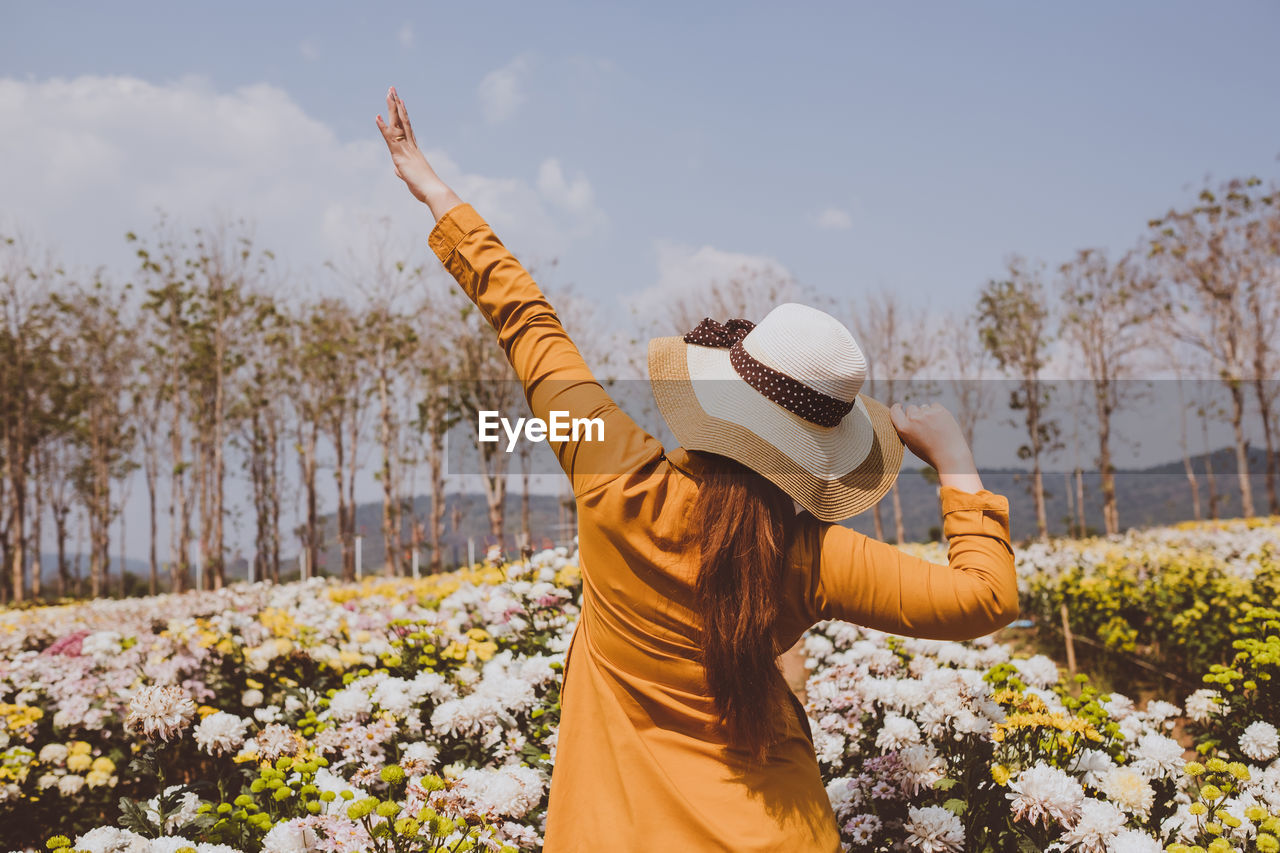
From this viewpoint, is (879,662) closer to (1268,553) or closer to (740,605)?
(740,605)

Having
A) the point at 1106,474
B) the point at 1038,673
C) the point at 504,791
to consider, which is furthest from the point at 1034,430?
the point at 504,791

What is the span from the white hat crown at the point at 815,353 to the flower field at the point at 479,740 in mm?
1297

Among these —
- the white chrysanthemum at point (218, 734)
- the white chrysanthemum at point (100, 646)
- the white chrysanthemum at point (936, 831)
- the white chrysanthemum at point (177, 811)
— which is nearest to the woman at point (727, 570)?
the white chrysanthemum at point (936, 831)

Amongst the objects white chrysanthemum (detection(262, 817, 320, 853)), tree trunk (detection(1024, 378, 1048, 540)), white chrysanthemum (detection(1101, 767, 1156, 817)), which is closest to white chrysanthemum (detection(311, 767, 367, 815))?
white chrysanthemum (detection(262, 817, 320, 853))

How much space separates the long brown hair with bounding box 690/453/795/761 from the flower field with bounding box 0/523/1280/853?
35.9 inches

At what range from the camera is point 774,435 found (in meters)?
1.32

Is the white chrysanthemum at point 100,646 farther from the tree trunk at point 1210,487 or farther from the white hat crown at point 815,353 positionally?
the tree trunk at point 1210,487

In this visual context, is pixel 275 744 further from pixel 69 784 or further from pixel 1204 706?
pixel 1204 706

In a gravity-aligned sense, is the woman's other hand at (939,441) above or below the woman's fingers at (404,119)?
below

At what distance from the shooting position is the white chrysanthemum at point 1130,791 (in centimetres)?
220

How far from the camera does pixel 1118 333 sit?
22.9 meters

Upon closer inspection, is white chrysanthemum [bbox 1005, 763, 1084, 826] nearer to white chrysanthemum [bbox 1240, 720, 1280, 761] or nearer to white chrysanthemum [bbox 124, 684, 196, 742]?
white chrysanthemum [bbox 1240, 720, 1280, 761]

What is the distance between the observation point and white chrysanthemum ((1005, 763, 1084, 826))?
2.07 metres

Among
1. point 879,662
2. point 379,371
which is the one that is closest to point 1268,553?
point 879,662
